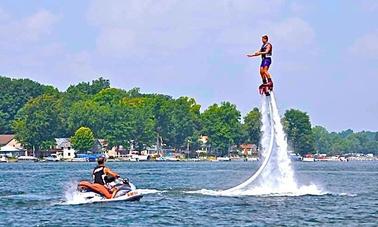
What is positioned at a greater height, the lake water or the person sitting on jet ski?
the person sitting on jet ski

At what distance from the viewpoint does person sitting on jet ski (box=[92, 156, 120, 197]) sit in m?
56.2

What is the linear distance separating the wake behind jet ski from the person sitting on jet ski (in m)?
0.18

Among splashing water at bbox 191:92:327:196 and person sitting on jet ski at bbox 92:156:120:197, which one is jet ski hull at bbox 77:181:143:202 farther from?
splashing water at bbox 191:92:327:196

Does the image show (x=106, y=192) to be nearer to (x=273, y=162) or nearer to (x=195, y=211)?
(x=195, y=211)

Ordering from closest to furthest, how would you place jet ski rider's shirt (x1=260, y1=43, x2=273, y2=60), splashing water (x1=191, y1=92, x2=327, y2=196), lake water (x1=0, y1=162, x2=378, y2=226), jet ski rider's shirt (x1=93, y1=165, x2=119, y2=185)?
1. lake water (x1=0, y1=162, x2=378, y2=226)
2. jet ski rider's shirt (x1=260, y1=43, x2=273, y2=60)
3. jet ski rider's shirt (x1=93, y1=165, x2=119, y2=185)
4. splashing water (x1=191, y1=92, x2=327, y2=196)

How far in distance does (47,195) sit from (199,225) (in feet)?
74.2

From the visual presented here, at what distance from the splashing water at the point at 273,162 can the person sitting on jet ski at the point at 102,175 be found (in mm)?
8749

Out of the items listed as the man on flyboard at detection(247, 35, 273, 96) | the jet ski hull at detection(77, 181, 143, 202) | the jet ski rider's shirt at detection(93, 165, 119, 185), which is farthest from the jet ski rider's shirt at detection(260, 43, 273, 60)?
the jet ski hull at detection(77, 181, 143, 202)

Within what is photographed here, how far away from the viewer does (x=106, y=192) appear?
188 feet

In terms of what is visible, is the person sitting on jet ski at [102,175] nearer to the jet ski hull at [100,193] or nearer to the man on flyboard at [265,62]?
the jet ski hull at [100,193]

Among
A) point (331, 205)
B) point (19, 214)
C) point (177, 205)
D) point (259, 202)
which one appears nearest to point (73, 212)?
point (19, 214)

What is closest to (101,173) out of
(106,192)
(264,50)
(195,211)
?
(106,192)

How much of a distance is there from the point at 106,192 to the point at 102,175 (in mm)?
1436

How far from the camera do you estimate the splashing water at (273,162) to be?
56.7m
